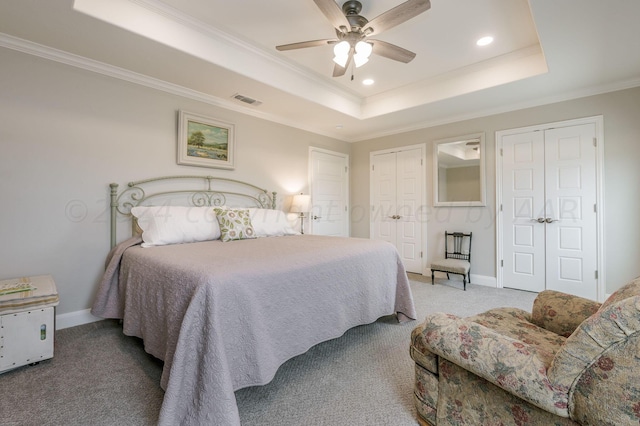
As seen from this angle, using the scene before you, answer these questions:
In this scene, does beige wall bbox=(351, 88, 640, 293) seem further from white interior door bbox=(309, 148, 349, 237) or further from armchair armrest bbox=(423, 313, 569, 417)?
armchair armrest bbox=(423, 313, 569, 417)

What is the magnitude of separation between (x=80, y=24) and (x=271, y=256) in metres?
2.36

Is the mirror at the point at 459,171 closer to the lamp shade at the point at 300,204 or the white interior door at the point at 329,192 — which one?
the white interior door at the point at 329,192

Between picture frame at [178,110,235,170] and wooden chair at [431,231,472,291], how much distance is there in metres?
3.25

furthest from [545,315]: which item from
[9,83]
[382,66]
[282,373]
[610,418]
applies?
[9,83]

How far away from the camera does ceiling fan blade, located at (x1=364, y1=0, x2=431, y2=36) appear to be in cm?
190

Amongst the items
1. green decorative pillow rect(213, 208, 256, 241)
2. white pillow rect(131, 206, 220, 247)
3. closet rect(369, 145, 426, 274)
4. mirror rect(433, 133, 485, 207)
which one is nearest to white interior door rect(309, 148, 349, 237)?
closet rect(369, 145, 426, 274)

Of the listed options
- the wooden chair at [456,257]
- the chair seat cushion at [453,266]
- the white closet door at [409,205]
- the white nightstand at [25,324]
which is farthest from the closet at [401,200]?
the white nightstand at [25,324]

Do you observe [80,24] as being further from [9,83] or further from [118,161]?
[118,161]

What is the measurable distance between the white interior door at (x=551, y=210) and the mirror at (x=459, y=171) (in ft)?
1.05

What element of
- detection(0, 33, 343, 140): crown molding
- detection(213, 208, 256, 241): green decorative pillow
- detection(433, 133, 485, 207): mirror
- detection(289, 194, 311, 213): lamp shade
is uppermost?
detection(0, 33, 343, 140): crown molding

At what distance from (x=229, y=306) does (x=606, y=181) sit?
14.2ft

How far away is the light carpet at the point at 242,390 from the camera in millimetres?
1452

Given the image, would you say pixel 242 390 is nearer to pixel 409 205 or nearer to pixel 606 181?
pixel 409 205

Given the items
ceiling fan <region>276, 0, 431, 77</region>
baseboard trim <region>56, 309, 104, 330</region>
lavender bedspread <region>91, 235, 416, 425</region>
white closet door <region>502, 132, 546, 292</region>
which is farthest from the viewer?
white closet door <region>502, 132, 546, 292</region>
